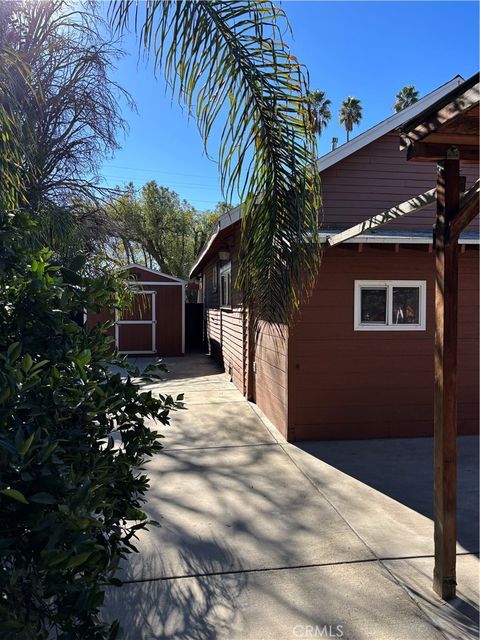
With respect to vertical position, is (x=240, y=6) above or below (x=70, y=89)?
below

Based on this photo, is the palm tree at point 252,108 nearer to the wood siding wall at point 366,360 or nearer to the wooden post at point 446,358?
the wooden post at point 446,358

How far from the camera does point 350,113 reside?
29812mm

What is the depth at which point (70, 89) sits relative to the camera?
5008mm

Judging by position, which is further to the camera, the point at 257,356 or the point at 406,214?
the point at 257,356

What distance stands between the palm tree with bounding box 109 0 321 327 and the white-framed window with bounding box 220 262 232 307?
243 inches

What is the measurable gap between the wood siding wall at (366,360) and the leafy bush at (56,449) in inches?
159

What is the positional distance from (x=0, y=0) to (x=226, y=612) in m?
4.71

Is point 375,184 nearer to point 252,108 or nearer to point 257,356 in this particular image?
point 257,356

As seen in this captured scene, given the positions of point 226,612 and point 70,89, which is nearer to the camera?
point 226,612

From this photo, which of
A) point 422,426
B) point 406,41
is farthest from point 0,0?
point 422,426

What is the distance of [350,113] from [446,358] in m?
30.8

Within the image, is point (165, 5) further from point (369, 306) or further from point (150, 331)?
point (150, 331)

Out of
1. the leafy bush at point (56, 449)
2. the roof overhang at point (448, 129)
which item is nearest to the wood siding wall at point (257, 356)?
the roof overhang at point (448, 129)

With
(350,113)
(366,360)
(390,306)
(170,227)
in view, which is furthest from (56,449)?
(350,113)
